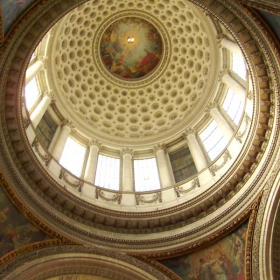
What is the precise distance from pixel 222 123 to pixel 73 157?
30.4ft

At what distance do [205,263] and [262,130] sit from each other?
19.9 ft

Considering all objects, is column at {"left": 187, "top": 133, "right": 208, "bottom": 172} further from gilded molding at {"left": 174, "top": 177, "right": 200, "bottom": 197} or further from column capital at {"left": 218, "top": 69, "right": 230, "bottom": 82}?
column capital at {"left": 218, "top": 69, "right": 230, "bottom": 82}

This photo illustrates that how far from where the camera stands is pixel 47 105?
23766mm

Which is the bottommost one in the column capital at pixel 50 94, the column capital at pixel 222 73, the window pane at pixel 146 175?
the window pane at pixel 146 175

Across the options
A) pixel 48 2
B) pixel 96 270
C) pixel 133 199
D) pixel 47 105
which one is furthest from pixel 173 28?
pixel 96 270

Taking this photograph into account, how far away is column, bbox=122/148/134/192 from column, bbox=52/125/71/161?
4.01 m

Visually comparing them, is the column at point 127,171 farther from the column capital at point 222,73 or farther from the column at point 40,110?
the column capital at point 222,73

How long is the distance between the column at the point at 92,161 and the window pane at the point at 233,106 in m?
8.71

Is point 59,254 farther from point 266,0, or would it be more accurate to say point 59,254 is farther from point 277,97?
point 266,0

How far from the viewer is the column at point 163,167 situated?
2216 centimetres

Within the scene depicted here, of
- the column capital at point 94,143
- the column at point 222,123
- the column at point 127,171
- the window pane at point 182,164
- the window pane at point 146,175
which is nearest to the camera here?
the column at point 222,123

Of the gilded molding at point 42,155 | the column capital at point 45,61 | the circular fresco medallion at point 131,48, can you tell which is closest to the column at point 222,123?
the circular fresco medallion at point 131,48

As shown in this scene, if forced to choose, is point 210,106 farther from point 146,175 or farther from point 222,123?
point 146,175

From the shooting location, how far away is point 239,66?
23.4 metres
